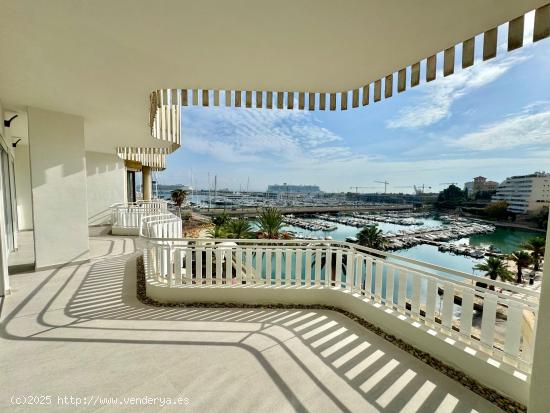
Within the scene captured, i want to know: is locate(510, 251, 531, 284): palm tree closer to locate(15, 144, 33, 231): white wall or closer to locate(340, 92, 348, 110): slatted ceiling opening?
locate(340, 92, 348, 110): slatted ceiling opening

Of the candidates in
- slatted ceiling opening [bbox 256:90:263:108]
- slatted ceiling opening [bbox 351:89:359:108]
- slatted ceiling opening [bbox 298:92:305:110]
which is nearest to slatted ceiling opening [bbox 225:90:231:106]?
slatted ceiling opening [bbox 256:90:263:108]

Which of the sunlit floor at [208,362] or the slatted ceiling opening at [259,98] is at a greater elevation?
the slatted ceiling opening at [259,98]

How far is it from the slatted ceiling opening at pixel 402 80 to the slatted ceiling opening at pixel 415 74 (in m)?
0.09

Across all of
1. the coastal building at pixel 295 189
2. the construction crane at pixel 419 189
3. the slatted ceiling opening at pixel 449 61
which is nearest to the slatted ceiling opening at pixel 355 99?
the slatted ceiling opening at pixel 449 61

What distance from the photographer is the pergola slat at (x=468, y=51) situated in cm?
224

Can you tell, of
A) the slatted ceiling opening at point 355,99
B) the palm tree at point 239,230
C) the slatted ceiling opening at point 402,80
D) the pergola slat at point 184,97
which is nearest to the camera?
the slatted ceiling opening at point 402,80

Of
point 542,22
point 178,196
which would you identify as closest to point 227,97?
point 542,22

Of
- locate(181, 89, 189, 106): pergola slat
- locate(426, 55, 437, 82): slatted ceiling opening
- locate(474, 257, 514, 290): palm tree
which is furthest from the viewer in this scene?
locate(474, 257, 514, 290): palm tree

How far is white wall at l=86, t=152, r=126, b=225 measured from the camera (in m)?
10.7

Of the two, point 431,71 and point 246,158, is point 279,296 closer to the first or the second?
point 431,71

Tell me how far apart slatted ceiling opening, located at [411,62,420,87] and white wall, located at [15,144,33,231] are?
12.5 metres

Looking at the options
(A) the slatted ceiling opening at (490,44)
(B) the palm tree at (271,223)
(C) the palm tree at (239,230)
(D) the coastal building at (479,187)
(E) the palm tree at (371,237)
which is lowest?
(E) the palm tree at (371,237)

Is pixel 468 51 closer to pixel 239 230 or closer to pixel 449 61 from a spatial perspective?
pixel 449 61

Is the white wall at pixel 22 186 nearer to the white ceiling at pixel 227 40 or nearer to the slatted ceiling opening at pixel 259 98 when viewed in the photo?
the white ceiling at pixel 227 40
